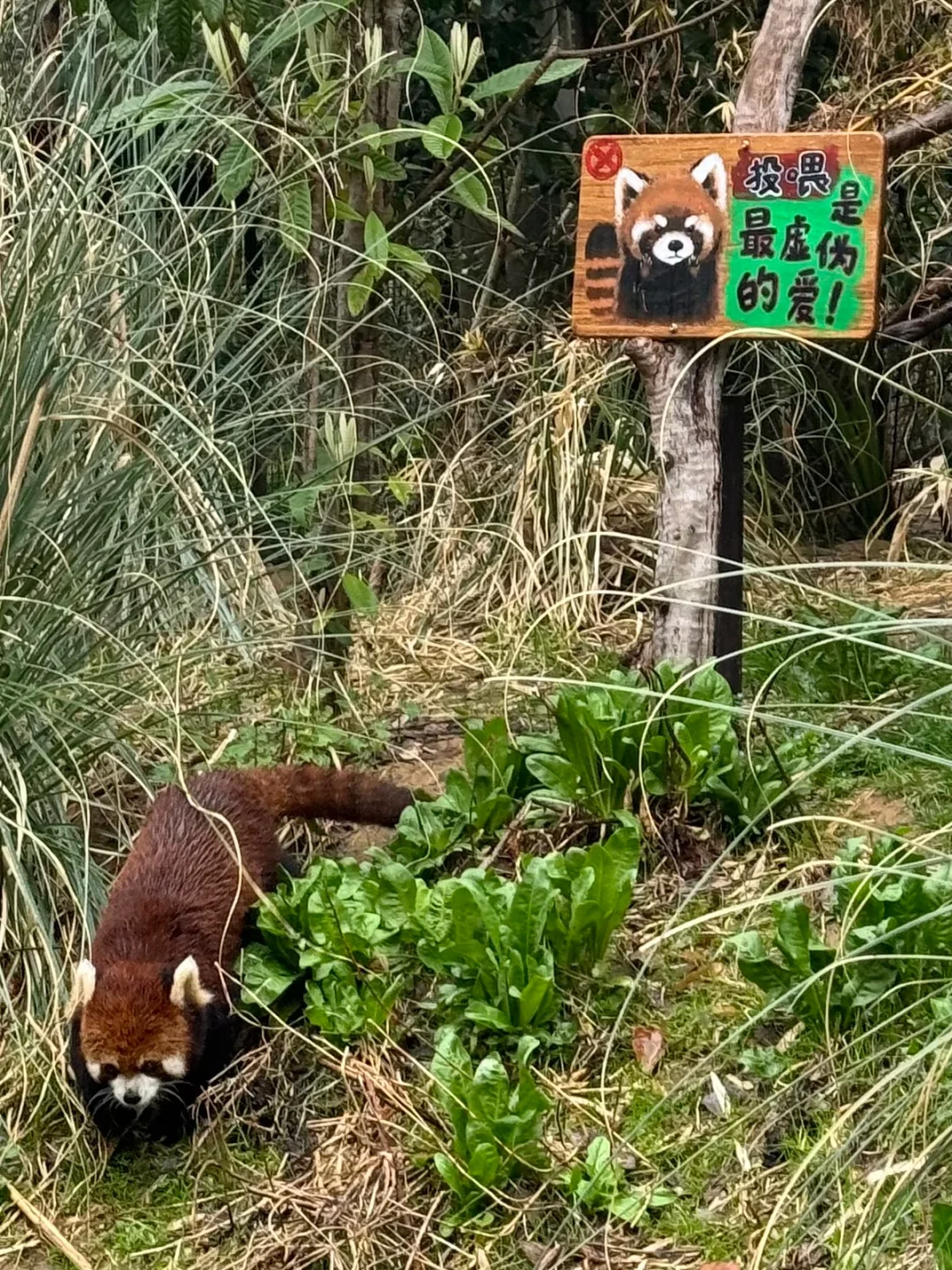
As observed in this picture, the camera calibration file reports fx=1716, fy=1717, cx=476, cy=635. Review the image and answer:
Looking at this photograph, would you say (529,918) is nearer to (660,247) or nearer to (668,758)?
(668,758)

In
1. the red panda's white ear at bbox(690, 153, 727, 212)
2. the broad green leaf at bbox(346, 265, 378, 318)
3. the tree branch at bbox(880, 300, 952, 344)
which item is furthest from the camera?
the tree branch at bbox(880, 300, 952, 344)

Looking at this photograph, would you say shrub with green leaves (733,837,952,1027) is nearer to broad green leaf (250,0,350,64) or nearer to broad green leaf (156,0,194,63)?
broad green leaf (156,0,194,63)

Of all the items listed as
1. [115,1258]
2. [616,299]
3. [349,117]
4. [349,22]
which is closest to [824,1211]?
[115,1258]

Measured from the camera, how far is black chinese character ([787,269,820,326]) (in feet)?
11.7

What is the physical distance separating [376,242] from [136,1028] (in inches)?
77.4

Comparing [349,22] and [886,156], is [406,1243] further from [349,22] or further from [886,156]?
[349,22]

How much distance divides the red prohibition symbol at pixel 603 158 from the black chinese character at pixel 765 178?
314 mm

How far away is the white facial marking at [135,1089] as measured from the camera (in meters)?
3.35

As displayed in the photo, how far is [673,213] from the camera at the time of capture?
3717mm

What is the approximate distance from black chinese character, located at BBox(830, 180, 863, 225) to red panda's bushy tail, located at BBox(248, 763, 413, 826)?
1.58m

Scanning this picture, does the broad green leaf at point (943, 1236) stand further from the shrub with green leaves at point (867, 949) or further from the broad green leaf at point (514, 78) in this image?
the broad green leaf at point (514, 78)

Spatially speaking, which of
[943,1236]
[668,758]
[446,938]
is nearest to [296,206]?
[668,758]

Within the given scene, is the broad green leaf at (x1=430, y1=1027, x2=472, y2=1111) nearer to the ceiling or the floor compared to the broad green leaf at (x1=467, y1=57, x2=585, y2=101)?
nearer to the floor

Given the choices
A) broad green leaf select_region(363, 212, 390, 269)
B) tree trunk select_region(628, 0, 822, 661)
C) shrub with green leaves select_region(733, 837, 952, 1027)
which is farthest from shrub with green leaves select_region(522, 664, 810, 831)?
broad green leaf select_region(363, 212, 390, 269)
